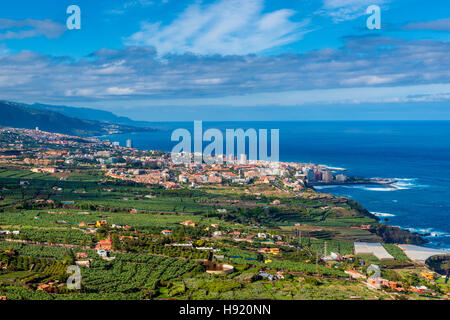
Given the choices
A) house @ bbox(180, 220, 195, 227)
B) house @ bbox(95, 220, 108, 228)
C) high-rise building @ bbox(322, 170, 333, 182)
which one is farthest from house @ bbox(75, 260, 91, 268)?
high-rise building @ bbox(322, 170, 333, 182)

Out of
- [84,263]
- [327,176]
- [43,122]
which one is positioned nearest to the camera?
[84,263]

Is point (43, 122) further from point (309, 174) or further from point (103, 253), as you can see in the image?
point (103, 253)

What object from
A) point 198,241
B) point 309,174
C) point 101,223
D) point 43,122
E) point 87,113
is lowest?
point 198,241

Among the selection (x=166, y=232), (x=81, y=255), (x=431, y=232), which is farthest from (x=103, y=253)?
(x=431, y=232)

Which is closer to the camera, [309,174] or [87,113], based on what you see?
[309,174]

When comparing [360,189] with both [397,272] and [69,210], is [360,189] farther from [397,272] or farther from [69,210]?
[69,210]

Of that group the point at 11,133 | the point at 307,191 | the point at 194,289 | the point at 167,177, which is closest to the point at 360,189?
the point at 307,191

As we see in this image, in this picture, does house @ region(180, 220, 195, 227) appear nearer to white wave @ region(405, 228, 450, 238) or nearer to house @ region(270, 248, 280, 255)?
house @ region(270, 248, 280, 255)

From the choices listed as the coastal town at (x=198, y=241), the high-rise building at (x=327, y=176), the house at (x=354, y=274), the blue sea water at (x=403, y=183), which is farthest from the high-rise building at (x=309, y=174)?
the house at (x=354, y=274)

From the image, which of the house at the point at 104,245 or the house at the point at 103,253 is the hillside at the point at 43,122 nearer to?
the house at the point at 104,245
